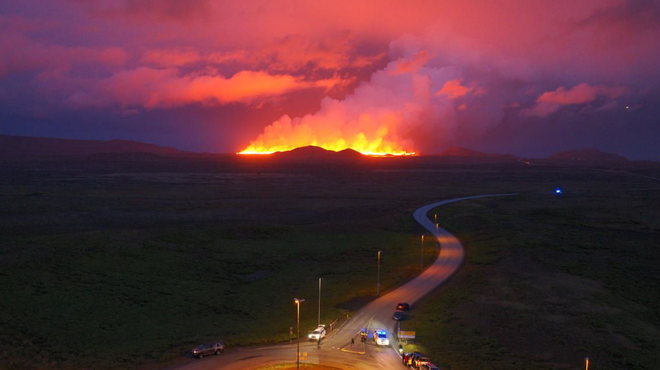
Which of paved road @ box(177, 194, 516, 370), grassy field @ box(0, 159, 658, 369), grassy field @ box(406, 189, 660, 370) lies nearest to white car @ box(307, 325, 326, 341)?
paved road @ box(177, 194, 516, 370)

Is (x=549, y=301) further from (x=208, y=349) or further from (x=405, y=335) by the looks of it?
(x=208, y=349)

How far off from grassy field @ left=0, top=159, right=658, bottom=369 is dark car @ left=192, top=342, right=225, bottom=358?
1825mm

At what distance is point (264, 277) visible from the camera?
6197cm

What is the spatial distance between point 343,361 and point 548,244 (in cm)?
5264

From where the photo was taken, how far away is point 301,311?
160 ft

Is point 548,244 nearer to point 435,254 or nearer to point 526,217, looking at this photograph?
point 435,254

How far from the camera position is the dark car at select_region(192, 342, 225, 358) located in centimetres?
3594

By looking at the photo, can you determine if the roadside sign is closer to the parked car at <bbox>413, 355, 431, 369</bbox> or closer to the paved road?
the paved road

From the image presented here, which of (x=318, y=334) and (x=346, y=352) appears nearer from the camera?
(x=346, y=352)

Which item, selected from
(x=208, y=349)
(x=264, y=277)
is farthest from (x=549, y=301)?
(x=208, y=349)

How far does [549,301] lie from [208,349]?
3283cm

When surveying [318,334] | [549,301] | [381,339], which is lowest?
[549,301]

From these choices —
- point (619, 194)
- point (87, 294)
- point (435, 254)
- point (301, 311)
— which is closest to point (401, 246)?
point (435, 254)

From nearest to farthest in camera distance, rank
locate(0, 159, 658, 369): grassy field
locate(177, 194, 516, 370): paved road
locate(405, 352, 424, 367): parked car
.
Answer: locate(405, 352, 424, 367): parked car → locate(177, 194, 516, 370): paved road → locate(0, 159, 658, 369): grassy field
